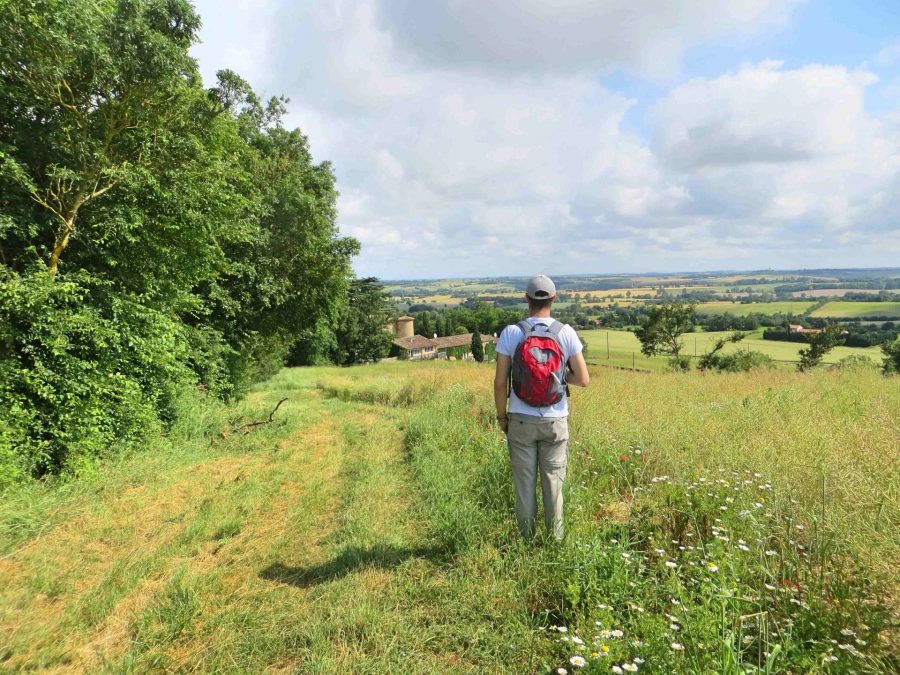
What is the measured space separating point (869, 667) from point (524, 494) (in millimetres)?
2079

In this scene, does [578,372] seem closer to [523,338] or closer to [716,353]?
[523,338]

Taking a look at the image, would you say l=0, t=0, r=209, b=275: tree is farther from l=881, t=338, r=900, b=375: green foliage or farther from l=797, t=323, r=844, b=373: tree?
l=797, t=323, r=844, b=373: tree

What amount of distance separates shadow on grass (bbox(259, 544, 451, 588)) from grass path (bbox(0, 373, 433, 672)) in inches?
0.6

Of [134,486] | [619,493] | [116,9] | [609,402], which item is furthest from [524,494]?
[116,9]

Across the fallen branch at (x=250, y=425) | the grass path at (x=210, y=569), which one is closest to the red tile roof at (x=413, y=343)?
the fallen branch at (x=250, y=425)

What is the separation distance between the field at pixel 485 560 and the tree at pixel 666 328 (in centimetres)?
2739

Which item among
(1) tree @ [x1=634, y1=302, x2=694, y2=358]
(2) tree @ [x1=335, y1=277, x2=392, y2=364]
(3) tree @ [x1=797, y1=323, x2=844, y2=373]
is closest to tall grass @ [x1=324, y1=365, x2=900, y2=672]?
(1) tree @ [x1=634, y1=302, x2=694, y2=358]

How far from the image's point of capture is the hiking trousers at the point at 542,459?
3385 mm

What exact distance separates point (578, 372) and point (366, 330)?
49.0 meters

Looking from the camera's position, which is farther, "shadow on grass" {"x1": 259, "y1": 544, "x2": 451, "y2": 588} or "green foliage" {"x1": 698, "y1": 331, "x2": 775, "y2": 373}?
"green foliage" {"x1": 698, "y1": 331, "x2": 775, "y2": 373}

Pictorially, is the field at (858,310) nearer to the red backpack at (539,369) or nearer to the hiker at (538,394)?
the hiker at (538,394)

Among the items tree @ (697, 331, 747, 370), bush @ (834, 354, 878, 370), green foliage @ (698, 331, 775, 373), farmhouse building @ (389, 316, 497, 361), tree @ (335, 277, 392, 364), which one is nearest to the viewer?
bush @ (834, 354, 878, 370)

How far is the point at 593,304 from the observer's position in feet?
251

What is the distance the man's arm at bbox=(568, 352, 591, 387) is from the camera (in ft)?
11.3
